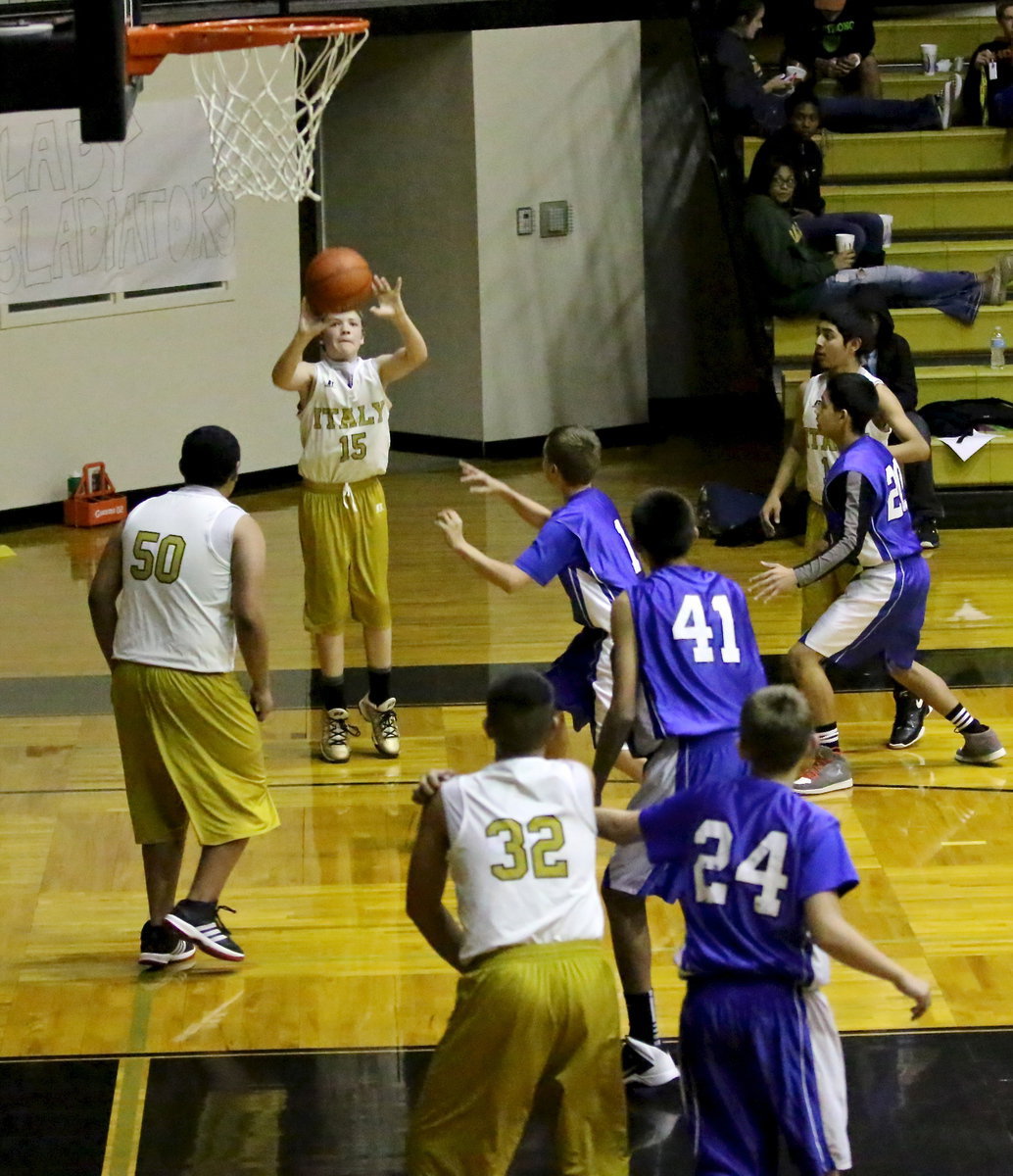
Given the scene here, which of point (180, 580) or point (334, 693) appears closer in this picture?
point (180, 580)

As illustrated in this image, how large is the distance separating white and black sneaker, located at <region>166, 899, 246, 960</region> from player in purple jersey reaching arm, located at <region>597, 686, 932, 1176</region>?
2020 millimetres

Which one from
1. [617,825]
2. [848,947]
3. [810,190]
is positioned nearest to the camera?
[848,947]

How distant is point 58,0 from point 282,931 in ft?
8.95

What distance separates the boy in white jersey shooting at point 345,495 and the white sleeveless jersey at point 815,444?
154 cm

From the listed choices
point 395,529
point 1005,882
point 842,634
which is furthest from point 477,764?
point 395,529

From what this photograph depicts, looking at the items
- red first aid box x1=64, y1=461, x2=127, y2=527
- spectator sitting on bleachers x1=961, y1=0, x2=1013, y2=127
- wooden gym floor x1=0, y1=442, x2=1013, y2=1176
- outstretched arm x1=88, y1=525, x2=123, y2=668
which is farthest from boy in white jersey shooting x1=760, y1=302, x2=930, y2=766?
spectator sitting on bleachers x1=961, y1=0, x2=1013, y2=127

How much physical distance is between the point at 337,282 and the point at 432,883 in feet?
10.8

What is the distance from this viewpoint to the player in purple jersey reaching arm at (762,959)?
3551mm

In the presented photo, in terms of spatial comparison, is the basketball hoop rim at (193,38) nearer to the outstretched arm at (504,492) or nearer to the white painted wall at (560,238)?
the outstretched arm at (504,492)

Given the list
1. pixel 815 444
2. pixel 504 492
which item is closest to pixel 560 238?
pixel 815 444

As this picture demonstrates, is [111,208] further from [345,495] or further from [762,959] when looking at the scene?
[762,959]

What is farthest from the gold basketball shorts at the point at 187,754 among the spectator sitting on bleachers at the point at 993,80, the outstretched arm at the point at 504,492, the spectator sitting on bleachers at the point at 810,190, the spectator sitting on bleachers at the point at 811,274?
the spectator sitting on bleachers at the point at 993,80

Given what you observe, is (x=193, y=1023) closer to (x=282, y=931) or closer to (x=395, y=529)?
(x=282, y=931)

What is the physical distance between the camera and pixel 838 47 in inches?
494
